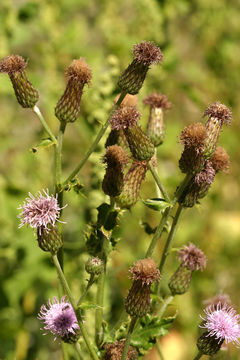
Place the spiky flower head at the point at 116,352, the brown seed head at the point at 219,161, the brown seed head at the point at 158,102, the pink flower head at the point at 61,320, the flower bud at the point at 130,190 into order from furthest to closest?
the brown seed head at the point at 158,102 → the brown seed head at the point at 219,161 → the flower bud at the point at 130,190 → the pink flower head at the point at 61,320 → the spiky flower head at the point at 116,352

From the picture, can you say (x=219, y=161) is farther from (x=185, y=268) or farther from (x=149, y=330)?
(x=149, y=330)

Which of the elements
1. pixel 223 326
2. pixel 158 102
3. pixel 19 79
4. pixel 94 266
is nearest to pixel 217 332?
pixel 223 326

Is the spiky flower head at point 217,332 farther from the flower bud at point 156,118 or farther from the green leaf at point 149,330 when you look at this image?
the flower bud at point 156,118

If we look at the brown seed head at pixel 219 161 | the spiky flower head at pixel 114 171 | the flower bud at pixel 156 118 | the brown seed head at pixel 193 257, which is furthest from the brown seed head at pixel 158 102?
the brown seed head at pixel 193 257

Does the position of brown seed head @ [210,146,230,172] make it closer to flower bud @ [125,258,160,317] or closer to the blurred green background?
the blurred green background

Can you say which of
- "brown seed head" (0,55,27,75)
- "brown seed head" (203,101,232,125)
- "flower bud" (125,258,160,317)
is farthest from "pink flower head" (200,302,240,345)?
"brown seed head" (0,55,27,75)

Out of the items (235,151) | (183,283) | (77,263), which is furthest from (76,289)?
(235,151)
